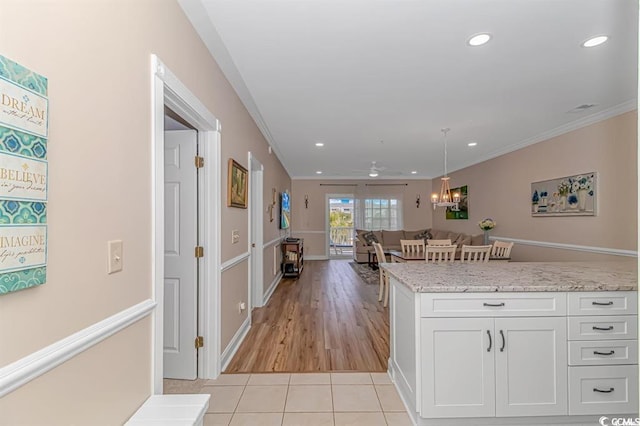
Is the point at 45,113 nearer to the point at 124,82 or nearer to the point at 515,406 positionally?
the point at 124,82

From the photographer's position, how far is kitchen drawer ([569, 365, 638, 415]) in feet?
6.08

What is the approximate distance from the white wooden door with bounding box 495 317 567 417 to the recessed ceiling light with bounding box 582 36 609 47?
2031 mm

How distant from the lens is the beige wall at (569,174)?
3443mm

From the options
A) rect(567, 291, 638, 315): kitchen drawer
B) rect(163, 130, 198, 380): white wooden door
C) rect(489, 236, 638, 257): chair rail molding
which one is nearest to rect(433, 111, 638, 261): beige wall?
rect(489, 236, 638, 257): chair rail molding

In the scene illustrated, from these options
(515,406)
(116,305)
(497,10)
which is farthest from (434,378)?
(497,10)

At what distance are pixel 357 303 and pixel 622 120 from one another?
Answer: 396 cm

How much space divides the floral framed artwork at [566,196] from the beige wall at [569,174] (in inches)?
3.1

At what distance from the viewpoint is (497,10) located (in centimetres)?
192

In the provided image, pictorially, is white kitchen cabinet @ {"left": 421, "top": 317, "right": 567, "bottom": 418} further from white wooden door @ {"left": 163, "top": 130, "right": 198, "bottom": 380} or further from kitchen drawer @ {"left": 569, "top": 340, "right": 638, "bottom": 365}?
white wooden door @ {"left": 163, "top": 130, "right": 198, "bottom": 380}

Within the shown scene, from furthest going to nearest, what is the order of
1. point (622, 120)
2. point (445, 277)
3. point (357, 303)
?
point (357, 303) < point (622, 120) < point (445, 277)

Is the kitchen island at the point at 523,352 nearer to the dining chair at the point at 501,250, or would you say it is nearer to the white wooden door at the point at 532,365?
the white wooden door at the point at 532,365

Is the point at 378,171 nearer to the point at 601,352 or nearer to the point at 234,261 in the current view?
the point at 234,261

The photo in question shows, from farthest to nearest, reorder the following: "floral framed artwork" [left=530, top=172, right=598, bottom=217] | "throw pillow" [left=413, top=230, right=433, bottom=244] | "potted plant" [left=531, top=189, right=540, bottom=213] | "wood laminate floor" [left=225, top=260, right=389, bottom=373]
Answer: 1. "throw pillow" [left=413, top=230, right=433, bottom=244]
2. "potted plant" [left=531, top=189, right=540, bottom=213]
3. "floral framed artwork" [left=530, top=172, right=598, bottom=217]
4. "wood laminate floor" [left=225, top=260, right=389, bottom=373]

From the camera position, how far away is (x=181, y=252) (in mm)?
2389
